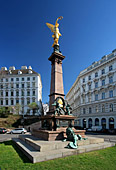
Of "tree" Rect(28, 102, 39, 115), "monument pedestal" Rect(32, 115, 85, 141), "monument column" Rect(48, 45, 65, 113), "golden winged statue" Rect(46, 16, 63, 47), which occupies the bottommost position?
"tree" Rect(28, 102, 39, 115)

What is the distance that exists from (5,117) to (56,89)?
38.6 metres

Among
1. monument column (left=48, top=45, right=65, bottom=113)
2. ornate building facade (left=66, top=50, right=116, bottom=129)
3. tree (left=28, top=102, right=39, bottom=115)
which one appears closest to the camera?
monument column (left=48, top=45, right=65, bottom=113)

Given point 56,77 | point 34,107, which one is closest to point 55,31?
point 56,77

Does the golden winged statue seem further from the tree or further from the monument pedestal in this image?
the tree

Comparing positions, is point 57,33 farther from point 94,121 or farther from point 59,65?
point 94,121

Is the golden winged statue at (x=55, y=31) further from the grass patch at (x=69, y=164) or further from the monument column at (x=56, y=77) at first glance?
the grass patch at (x=69, y=164)

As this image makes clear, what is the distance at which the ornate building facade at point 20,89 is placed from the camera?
2153 inches

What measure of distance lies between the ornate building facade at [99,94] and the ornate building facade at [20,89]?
2153 centimetres

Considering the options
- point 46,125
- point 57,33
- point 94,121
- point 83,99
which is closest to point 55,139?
point 46,125

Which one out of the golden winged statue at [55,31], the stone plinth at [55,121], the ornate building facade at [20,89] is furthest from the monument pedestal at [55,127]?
the ornate building facade at [20,89]

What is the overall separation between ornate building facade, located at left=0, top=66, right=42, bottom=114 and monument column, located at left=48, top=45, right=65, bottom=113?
1655 inches

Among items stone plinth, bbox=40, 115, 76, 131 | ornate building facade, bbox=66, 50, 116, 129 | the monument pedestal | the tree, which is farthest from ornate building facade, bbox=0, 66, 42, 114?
the monument pedestal

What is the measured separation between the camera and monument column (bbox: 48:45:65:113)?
13.0 m

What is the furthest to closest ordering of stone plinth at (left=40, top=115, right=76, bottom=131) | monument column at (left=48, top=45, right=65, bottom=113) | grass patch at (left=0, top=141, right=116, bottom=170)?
1. monument column at (left=48, top=45, right=65, bottom=113)
2. stone plinth at (left=40, top=115, right=76, bottom=131)
3. grass patch at (left=0, top=141, right=116, bottom=170)
